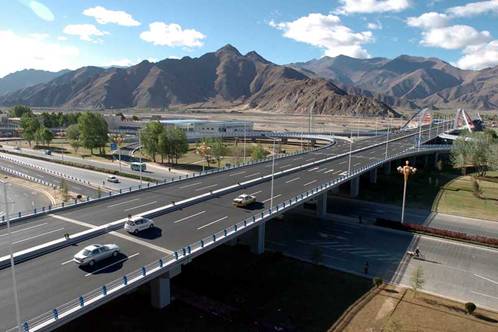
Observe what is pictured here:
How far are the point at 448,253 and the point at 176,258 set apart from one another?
112 ft

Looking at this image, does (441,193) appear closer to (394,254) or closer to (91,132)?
(394,254)

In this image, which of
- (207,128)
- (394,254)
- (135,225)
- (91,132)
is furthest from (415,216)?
(207,128)

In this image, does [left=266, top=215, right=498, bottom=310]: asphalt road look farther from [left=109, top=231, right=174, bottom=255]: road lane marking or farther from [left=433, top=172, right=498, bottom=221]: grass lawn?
[left=109, top=231, right=174, bottom=255]: road lane marking

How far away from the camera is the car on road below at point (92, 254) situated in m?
28.3

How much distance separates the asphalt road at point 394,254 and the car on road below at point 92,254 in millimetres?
22376

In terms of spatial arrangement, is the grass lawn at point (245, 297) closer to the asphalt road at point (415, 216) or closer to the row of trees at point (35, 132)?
the asphalt road at point (415, 216)

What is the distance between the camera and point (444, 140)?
5502 inches

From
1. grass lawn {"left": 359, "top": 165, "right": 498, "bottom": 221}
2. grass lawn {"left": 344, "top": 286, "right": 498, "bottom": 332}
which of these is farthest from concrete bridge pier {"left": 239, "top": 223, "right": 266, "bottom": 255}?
grass lawn {"left": 359, "top": 165, "right": 498, "bottom": 221}

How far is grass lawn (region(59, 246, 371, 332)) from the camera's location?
95.1 feet

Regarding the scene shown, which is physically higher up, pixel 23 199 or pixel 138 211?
pixel 138 211

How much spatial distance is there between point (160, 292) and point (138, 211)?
13.3 metres

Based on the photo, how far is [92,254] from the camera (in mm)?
28547

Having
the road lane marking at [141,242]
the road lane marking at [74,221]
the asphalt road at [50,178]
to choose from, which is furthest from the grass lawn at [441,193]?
the asphalt road at [50,178]

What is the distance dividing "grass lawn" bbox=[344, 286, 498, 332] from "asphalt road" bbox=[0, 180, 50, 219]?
5674 centimetres
